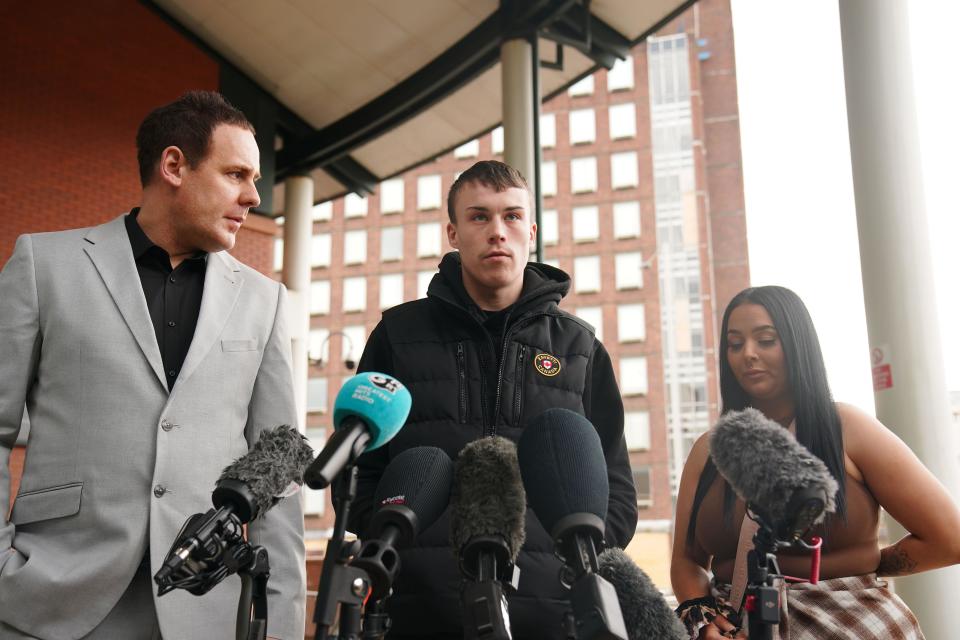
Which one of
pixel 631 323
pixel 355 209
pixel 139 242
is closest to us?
pixel 139 242

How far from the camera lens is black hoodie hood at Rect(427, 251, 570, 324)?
7.41 feet

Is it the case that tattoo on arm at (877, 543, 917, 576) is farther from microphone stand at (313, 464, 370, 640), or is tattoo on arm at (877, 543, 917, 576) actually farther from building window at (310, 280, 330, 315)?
building window at (310, 280, 330, 315)

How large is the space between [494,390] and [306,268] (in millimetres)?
10019

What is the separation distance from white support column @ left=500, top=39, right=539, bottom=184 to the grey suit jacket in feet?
20.4

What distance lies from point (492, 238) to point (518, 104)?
6193 mm

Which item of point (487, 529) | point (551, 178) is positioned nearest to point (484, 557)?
point (487, 529)

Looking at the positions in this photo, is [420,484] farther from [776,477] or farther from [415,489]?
[776,477]

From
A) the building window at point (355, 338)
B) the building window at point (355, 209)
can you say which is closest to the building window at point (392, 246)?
the building window at point (355, 209)

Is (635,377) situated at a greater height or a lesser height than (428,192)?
lesser

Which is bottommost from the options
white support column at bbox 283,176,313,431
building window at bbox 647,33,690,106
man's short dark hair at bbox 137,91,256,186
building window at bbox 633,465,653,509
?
building window at bbox 633,465,653,509

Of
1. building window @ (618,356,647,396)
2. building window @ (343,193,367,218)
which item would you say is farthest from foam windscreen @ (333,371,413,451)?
building window @ (343,193,367,218)

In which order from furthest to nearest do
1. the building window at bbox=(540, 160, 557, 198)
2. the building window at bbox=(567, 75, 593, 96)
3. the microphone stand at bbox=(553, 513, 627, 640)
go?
1. the building window at bbox=(540, 160, 557, 198)
2. the building window at bbox=(567, 75, 593, 96)
3. the microphone stand at bbox=(553, 513, 627, 640)

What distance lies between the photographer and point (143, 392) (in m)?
1.98

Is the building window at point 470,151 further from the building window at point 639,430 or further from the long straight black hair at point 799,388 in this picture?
the long straight black hair at point 799,388
